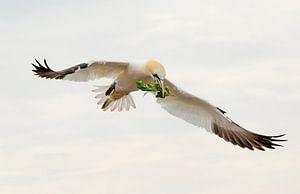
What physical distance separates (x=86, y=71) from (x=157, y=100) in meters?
2.86

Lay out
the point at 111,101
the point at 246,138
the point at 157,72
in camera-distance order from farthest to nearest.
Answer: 1. the point at 111,101
2. the point at 246,138
3. the point at 157,72

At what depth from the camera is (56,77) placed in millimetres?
22328

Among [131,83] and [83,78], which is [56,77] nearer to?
[83,78]

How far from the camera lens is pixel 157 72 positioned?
2044cm

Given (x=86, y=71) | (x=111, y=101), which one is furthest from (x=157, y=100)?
(x=86, y=71)

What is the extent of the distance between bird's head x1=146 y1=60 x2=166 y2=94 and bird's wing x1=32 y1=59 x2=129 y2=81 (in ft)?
5.27

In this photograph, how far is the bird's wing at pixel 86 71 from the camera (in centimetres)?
2211

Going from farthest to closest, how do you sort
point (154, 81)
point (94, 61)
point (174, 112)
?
point (174, 112), point (94, 61), point (154, 81)

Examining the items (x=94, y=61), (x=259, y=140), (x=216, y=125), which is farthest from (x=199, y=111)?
(x=94, y=61)

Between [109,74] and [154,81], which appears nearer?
[154,81]

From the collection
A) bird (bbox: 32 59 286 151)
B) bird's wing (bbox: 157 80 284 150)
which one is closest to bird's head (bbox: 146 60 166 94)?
bird (bbox: 32 59 286 151)

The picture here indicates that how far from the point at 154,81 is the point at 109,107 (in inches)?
158

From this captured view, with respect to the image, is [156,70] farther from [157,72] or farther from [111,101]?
[111,101]

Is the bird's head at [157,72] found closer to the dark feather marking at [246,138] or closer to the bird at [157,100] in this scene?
the bird at [157,100]
